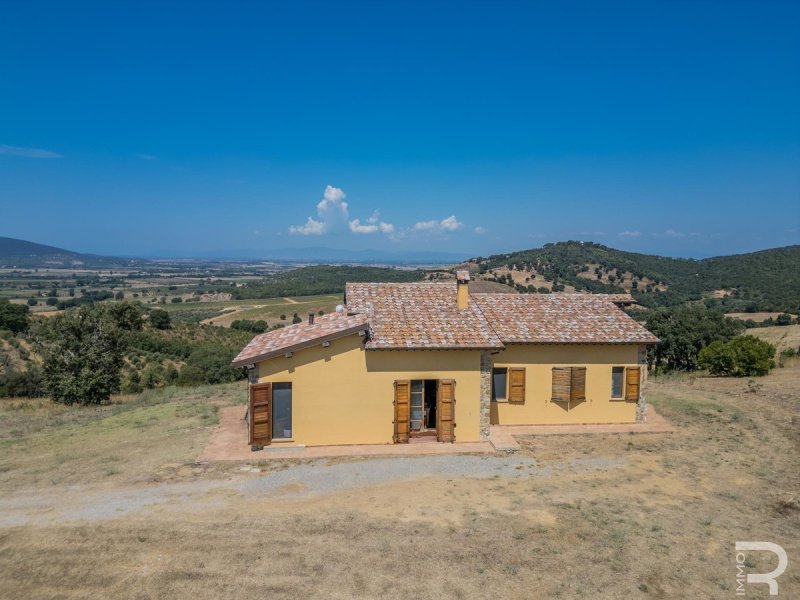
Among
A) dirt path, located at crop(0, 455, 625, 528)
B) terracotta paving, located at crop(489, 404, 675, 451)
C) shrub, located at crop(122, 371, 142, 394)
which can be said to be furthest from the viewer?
shrub, located at crop(122, 371, 142, 394)

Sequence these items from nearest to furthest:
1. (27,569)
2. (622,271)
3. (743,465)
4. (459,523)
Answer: (27,569), (459,523), (743,465), (622,271)

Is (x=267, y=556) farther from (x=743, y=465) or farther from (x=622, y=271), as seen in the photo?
(x=622, y=271)

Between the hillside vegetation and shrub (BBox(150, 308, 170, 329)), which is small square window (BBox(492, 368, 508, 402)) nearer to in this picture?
shrub (BBox(150, 308, 170, 329))

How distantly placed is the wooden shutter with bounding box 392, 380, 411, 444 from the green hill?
55.5 metres

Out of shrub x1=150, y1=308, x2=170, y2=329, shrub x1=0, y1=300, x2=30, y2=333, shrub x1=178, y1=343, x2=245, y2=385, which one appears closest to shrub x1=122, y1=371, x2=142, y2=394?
shrub x1=178, y1=343, x2=245, y2=385

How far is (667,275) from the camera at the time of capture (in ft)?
284

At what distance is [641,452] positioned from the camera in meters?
14.9

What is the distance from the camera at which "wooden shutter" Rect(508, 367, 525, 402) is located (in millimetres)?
17266

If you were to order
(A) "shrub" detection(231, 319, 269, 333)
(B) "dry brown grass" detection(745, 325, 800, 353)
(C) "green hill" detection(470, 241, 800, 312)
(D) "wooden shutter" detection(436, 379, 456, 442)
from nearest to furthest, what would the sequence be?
1. (D) "wooden shutter" detection(436, 379, 456, 442)
2. (B) "dry brown grass" detection(745, 325, 800, 353)
3. (A) "shrub" detection(231, 319, 269, 333)
4. (C) "green hill" detection(470, 241, 800, 312)

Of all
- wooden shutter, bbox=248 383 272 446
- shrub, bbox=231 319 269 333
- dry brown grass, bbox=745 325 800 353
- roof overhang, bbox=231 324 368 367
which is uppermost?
roof overhang, bbox=231 324 368 367

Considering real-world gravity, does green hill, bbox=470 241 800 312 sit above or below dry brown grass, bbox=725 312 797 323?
above

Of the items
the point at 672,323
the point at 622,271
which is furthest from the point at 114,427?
the point at 622,271

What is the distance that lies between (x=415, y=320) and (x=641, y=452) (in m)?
7.65

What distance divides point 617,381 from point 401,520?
10489 millimetres
